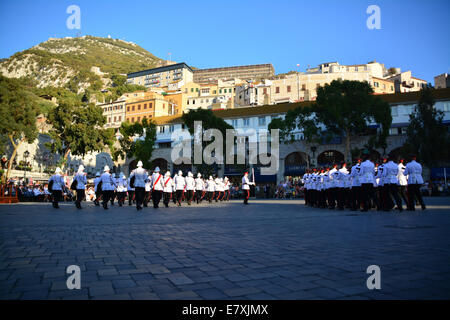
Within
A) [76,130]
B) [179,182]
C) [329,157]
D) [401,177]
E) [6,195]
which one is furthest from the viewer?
[329,157]

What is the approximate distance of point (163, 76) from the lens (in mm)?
136000

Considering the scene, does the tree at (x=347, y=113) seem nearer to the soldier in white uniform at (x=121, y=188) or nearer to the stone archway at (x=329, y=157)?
the stone archway at (x=329, y=157)

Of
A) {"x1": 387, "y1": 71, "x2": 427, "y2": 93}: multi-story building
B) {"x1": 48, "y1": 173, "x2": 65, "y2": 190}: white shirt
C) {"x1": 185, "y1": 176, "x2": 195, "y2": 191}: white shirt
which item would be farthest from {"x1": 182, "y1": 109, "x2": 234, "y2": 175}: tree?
{"x1": 387, "y1": 71, "x2": 427, "y2": 93}: multi-story building

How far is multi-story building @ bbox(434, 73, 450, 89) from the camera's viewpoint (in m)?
75.0

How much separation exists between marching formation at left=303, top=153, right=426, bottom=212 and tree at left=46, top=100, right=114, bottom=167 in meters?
30.1

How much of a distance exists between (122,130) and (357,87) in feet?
99.4

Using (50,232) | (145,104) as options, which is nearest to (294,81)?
(145,104)

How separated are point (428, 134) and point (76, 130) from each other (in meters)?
40.0

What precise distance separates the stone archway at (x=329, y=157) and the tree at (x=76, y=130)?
27185 mm

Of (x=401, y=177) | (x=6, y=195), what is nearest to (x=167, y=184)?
(x=401, y=177)

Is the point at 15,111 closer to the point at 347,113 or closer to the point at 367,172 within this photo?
the point at 367,172

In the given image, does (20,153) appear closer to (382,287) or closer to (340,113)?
(340,113)

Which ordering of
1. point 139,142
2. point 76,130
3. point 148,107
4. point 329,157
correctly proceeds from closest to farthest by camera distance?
point 76,130 < point 329,157 < point 139,142 < point 148,107
